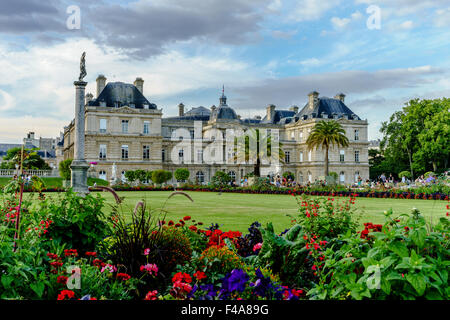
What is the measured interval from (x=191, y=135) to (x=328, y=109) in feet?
75.4

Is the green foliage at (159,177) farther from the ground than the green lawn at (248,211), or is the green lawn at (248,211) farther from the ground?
the green foliage at (159,177)

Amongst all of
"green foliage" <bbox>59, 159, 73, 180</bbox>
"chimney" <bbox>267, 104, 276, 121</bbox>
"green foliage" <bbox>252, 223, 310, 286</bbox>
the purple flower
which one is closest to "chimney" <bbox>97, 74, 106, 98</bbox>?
"green foliage" <bbox>59, 159, 73, 180</bbox>

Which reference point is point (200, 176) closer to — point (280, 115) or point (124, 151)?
point (124, 151)

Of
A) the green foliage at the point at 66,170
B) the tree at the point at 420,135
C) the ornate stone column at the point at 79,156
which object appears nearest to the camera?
the ornate stone column at the point at 79,156

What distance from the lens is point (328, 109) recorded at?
68.4 metres

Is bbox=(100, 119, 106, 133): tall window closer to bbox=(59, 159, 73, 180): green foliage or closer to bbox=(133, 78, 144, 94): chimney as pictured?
bbox=(133, 78, 144, 94): chimney

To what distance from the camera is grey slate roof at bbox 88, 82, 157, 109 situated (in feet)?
184

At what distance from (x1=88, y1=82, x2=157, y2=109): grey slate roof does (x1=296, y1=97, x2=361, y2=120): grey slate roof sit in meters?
25.8

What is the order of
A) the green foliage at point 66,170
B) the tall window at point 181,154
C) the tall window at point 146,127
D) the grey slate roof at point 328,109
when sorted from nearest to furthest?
the green foliage at point 66,170, the tall window at point 146,127, the tall window at point 181,154, the grey slate roof at point 328,109

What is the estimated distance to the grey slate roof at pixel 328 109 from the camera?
2653 inches

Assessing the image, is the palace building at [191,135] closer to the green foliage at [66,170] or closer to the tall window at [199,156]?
the tall window at [199,156]

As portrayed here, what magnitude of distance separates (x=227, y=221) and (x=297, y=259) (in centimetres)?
703

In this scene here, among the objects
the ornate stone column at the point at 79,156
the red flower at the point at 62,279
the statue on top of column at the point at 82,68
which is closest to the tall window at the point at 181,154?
the ornate stone column at the point at 79,156

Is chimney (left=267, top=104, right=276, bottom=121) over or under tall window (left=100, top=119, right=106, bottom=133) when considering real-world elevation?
over
